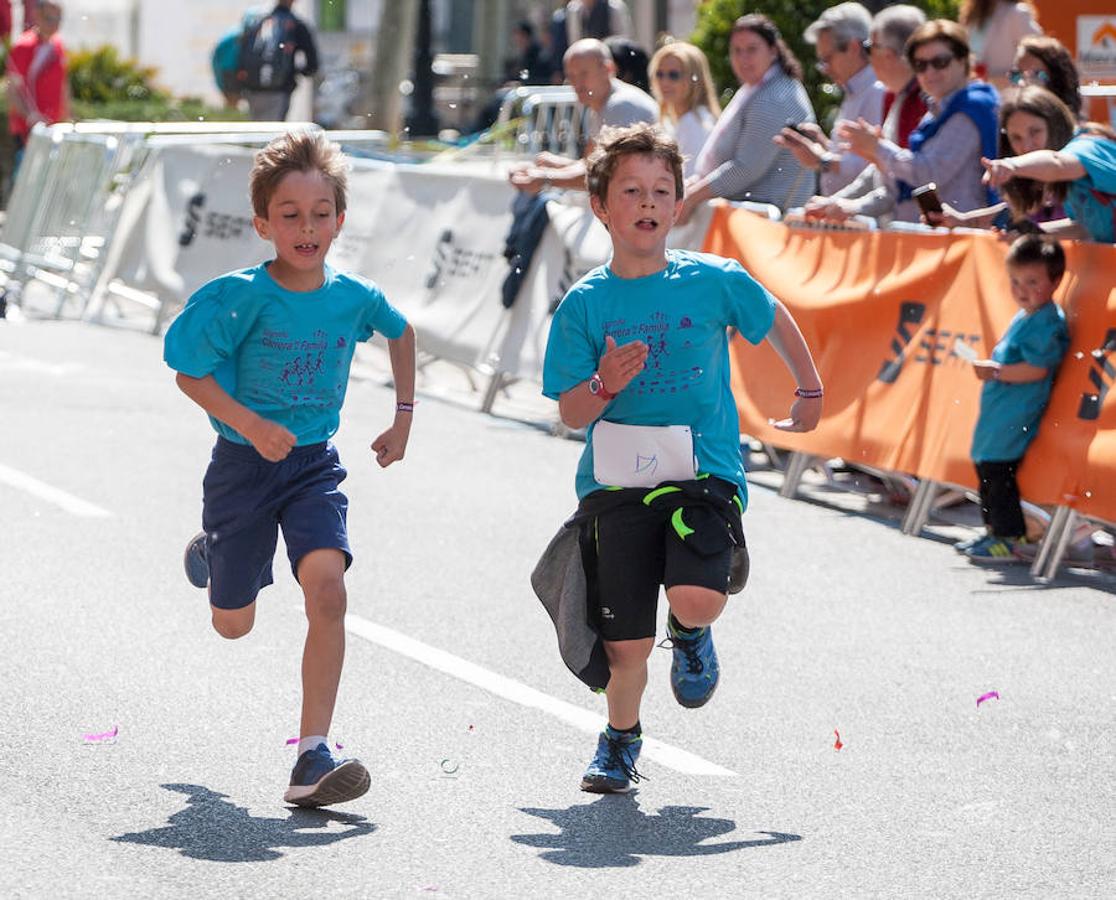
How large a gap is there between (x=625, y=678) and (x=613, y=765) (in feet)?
0.72

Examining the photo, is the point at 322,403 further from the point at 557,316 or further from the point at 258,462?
the point at 557,316

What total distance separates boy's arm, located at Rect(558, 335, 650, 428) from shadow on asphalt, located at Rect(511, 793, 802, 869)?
0.95 meters

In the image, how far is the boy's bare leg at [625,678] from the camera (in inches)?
232

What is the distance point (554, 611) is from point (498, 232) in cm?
778

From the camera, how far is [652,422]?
585 cm

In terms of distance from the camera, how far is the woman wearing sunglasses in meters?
10.5

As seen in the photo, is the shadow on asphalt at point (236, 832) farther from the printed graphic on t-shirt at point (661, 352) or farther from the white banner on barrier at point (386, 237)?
the white banner on barrier at point (386, 237)

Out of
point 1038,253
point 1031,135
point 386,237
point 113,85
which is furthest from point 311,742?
point 113,85

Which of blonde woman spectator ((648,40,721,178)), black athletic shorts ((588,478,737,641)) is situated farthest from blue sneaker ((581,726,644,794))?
blonde woman spectator ((648,40,721,178))

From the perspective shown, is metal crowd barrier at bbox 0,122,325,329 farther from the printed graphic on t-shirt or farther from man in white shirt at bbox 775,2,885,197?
the printed graphic on t-shirt

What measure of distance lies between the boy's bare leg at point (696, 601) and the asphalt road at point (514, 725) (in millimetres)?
476

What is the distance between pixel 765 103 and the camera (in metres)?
11.8

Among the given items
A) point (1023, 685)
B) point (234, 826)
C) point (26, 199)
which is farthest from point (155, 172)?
point (234, 826)

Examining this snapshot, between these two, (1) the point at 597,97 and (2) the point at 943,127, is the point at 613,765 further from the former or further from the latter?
(1) the point at 597,97
